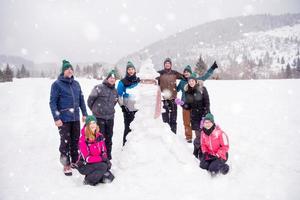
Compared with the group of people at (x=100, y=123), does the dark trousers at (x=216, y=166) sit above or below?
below

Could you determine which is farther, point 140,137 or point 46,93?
point 46,93

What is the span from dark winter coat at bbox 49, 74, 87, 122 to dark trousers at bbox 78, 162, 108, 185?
3.49 ft

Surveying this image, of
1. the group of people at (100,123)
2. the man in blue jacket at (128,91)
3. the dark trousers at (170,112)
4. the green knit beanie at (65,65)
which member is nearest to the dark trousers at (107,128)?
the group of people at (100,123)

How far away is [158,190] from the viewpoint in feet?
17.2

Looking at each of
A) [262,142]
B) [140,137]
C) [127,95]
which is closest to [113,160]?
[140,137]

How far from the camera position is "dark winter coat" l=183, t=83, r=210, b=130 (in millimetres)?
6969

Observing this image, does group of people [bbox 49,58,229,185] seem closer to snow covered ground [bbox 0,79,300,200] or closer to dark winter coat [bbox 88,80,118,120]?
dark winter coat [bbox 88,80,118,120]

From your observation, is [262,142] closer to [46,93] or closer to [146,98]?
[146,98]

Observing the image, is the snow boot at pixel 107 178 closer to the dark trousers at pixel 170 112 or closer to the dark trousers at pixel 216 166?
the dark trousers at pixel 216 166

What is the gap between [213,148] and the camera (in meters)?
6.19

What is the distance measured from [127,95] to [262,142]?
3.92 metres

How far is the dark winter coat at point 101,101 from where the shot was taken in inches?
255

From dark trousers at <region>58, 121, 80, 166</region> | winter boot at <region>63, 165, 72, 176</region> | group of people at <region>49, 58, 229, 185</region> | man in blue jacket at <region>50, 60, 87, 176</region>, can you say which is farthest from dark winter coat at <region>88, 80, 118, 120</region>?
winter boot at <region>63, 165, 72, 176</region>

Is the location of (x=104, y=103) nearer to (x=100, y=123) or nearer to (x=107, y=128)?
(x=100, y=123)
